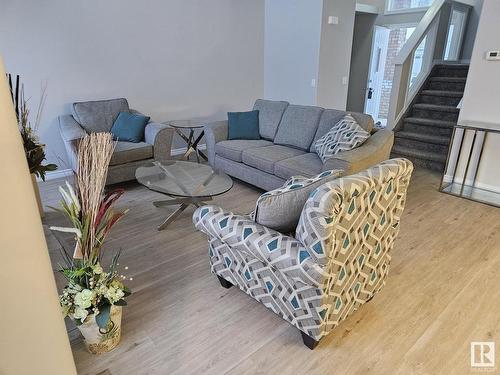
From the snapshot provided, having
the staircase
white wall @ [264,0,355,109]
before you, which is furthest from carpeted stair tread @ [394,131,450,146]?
white wall @ [264,0,355,109]

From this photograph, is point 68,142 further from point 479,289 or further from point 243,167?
point 479,289

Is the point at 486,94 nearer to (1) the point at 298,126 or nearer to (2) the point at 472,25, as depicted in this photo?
(1) the point at 298,126

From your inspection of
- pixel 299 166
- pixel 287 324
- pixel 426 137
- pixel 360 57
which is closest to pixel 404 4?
pixel 360 57

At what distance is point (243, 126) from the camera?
168 inches

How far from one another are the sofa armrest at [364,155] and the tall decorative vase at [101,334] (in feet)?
6.67

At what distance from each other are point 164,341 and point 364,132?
251cm

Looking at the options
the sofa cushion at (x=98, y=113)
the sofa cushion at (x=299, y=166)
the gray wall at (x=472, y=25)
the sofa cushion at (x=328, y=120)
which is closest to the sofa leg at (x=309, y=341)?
the sofa cushion at (x=299, y=166)

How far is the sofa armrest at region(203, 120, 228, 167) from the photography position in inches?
164

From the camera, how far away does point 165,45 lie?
474 cm

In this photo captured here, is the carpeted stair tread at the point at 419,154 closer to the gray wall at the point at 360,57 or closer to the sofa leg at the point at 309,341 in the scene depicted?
the gray wall at the point at 360,57

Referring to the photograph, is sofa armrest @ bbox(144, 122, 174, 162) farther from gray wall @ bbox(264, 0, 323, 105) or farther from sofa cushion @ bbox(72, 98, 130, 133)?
gray wall @ bbox(264, 0, 323, 105)

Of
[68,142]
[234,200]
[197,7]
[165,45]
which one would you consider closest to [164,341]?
[234,200]

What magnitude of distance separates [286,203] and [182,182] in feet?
4.90

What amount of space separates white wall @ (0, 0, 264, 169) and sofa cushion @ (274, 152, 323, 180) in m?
2.20
